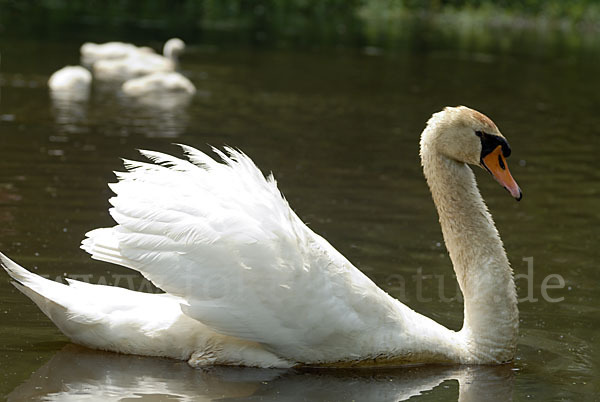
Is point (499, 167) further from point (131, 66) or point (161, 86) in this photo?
point (131, 66)

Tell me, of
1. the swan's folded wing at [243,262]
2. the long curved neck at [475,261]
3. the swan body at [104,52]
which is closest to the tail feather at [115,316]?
the swan's folded wing at [243,262]

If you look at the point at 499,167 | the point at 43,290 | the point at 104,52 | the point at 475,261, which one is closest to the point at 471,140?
the point at 499,167

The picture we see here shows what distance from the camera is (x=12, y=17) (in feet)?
105

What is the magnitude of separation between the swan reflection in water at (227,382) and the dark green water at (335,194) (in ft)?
0.05

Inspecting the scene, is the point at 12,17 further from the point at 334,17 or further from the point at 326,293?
the point at 326,293

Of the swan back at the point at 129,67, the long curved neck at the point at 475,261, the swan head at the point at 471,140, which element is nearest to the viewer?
the long curved neck at the point at 475,261

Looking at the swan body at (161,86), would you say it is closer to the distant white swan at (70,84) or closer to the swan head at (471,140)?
the distant white swan at (70,84)

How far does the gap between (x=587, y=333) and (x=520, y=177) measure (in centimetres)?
614

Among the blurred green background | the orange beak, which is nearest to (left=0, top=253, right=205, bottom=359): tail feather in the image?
the orange beak

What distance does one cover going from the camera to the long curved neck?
663cm

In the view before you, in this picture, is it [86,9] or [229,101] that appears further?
[86,9]

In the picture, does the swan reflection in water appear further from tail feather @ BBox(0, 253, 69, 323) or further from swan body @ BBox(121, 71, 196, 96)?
swan body @ BBox(121, 71, 196, 96)

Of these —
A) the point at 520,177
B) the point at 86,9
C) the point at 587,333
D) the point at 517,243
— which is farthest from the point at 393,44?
the point at 587,333

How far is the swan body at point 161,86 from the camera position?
762 inches
